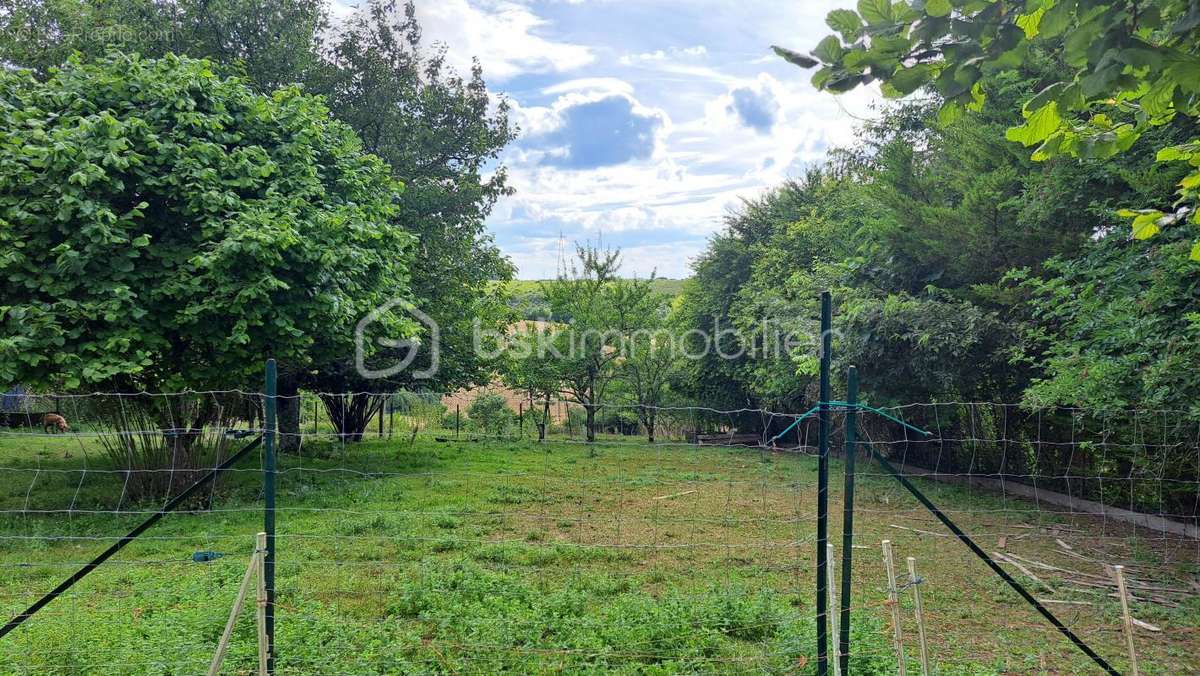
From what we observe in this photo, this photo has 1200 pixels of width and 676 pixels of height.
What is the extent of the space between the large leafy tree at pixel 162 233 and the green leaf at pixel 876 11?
6535 mm

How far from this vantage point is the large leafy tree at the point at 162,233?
269 inches

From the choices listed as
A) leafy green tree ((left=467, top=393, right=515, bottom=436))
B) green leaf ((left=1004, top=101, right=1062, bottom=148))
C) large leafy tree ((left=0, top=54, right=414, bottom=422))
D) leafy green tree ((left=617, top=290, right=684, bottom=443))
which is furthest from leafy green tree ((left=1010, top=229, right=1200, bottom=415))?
leafy green tree ((left=467, top=393, right=515, bottom=436))

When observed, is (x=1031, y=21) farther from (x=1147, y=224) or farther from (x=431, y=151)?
(x=431, y=151)

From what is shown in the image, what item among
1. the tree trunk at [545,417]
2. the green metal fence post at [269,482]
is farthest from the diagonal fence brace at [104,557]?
the tree trunk at [545,417]

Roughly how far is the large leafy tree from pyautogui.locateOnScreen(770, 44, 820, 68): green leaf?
6.35 metres

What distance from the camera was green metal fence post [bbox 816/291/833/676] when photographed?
3248 millimetres

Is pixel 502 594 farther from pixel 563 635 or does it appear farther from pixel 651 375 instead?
pixel 651 375

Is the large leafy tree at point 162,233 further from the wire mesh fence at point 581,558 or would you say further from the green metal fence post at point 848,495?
the green metal fence post at point 848,495

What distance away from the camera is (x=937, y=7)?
201 cm

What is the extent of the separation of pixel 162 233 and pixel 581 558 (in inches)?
238

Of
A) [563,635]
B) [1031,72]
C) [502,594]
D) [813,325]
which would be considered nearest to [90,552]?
[502,594]

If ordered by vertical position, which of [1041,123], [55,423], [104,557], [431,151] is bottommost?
[55,423]

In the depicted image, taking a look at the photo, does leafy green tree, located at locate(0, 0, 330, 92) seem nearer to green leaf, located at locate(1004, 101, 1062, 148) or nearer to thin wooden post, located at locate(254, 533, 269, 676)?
thin wooden post, located at locate(254, 533, 269, 676)

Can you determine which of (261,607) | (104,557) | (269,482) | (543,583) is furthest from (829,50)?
(543,583)
